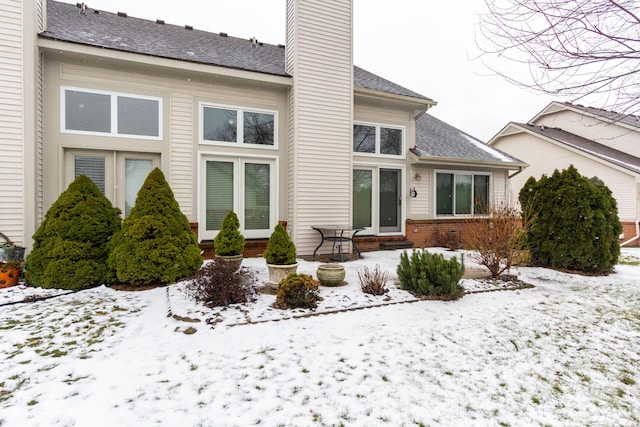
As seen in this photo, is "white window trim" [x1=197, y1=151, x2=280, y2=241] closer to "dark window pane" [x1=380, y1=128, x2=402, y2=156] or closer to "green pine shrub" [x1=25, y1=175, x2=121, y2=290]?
"green pine shrub" [x1=25, y1=175, x2=121, y2=290]

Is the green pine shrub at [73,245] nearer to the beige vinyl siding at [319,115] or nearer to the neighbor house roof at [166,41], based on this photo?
the neighbor house roof at [166,41]

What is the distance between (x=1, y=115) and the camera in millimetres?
5871

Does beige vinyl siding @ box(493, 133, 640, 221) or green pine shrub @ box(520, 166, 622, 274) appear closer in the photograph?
green pine shrub @ box(520, 166, 622, 274)

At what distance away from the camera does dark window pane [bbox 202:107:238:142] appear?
A: 7727 millimetres

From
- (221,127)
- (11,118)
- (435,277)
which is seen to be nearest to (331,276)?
(435,277)

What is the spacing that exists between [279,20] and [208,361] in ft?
32.1

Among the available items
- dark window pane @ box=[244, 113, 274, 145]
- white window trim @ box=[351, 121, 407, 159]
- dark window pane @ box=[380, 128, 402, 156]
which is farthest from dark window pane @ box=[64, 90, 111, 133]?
dark window pane @ box=[380, 128, 402, 156]

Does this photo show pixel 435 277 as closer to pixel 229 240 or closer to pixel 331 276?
pixel 331 276

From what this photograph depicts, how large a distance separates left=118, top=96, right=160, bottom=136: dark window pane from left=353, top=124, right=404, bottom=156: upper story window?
5074 mm

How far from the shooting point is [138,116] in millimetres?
7102

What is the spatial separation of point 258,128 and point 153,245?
4093mm

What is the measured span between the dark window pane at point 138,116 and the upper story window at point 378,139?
200 inches

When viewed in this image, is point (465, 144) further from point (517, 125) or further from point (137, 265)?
point (137, 265)

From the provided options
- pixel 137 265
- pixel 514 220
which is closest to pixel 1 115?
pixel 137 265
